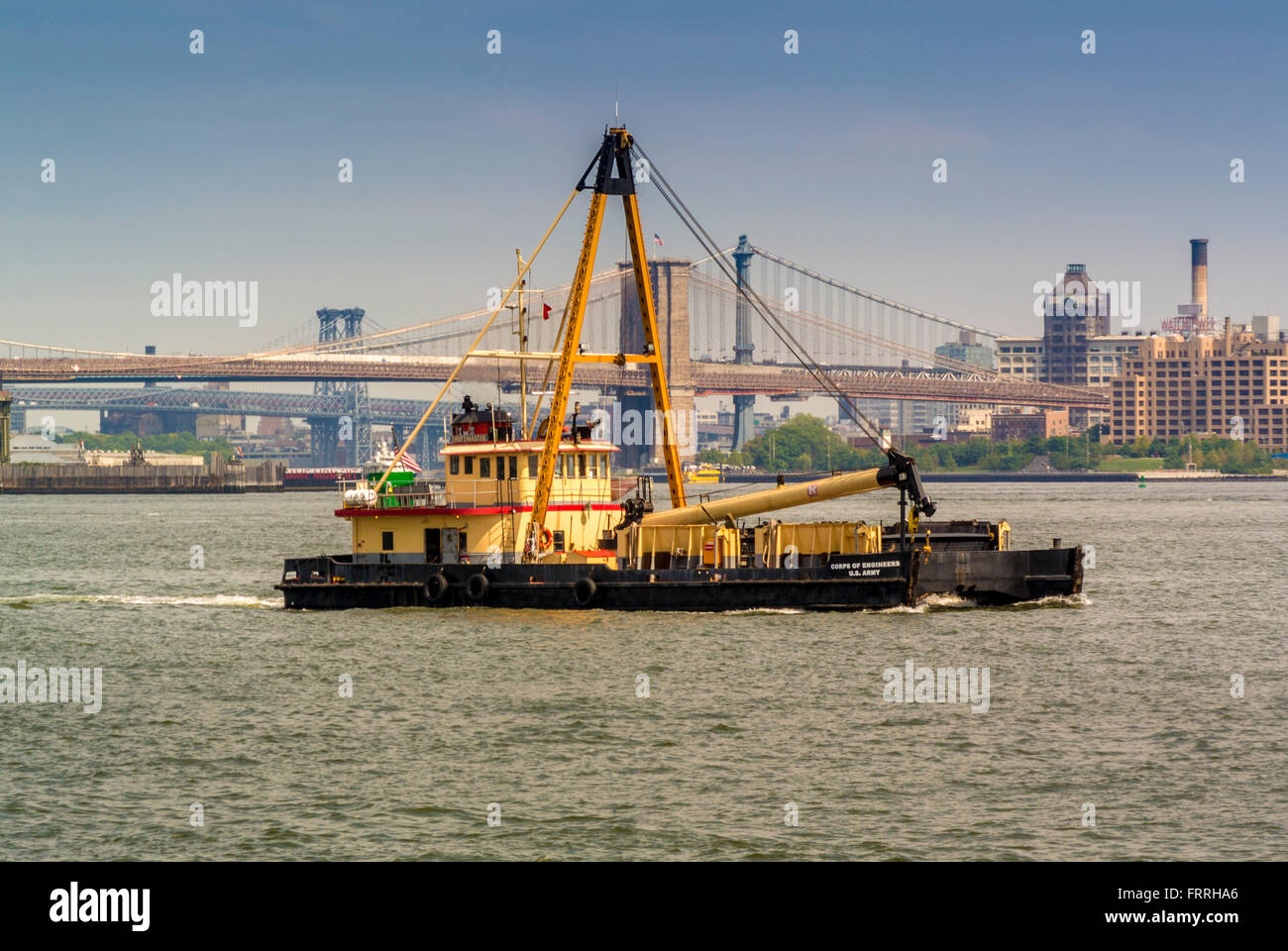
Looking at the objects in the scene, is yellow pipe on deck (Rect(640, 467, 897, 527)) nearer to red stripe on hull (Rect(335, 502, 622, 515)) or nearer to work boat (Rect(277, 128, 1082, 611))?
work boat (Rect(277, 128, 1082, 611))

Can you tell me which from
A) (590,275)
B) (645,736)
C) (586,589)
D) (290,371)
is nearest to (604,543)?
(586,589)

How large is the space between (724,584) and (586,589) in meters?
3.92

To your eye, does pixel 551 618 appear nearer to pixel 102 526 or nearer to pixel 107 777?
pixel 107 777

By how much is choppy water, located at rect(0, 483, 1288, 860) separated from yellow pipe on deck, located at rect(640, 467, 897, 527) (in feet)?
10.3

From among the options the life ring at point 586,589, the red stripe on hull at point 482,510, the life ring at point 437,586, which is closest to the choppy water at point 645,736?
the life ring at point 586,589

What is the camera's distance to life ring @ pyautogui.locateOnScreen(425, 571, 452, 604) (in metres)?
44.6

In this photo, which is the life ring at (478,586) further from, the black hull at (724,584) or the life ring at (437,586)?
the life ring at (437,586)

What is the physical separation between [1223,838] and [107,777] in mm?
16744

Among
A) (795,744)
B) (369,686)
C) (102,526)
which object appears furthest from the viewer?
(102,526)
